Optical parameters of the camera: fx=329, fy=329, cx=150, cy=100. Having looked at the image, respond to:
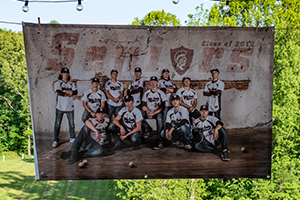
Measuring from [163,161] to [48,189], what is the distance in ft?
66.0

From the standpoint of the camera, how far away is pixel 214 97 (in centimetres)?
522

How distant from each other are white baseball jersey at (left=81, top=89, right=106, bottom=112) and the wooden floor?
0.59m

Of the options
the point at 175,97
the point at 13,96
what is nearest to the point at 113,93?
the point at 175,97

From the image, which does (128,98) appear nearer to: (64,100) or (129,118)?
(129,118)

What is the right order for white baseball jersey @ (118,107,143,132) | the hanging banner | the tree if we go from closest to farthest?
1. the hanging banner
2. white baseball jersey @ (118,107,143,132)
3. the tree

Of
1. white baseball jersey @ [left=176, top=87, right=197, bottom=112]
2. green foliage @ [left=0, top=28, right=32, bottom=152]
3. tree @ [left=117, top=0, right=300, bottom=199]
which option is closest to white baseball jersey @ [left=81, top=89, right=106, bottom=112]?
white baseball jersey @ [left=176, top=87, right=197, bottom=112]

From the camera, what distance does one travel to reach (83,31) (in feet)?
16.6

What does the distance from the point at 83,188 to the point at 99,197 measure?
1.95 m

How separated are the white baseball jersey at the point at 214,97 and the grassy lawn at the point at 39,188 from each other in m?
16.6

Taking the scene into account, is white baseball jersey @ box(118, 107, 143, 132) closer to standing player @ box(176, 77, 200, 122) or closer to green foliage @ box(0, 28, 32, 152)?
standing player @ box(176, 77, 200, 122)

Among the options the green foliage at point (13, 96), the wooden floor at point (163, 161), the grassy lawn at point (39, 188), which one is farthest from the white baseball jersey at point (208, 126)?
the green foliage at point (13, 96)

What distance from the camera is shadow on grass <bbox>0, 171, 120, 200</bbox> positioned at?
22000mm

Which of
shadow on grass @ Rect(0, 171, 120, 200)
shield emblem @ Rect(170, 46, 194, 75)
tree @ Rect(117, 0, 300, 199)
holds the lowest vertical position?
shadow on grass @ Rect(0, 171, 120, 200)

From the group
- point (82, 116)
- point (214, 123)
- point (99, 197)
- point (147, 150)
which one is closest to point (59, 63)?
point (82, 116)
